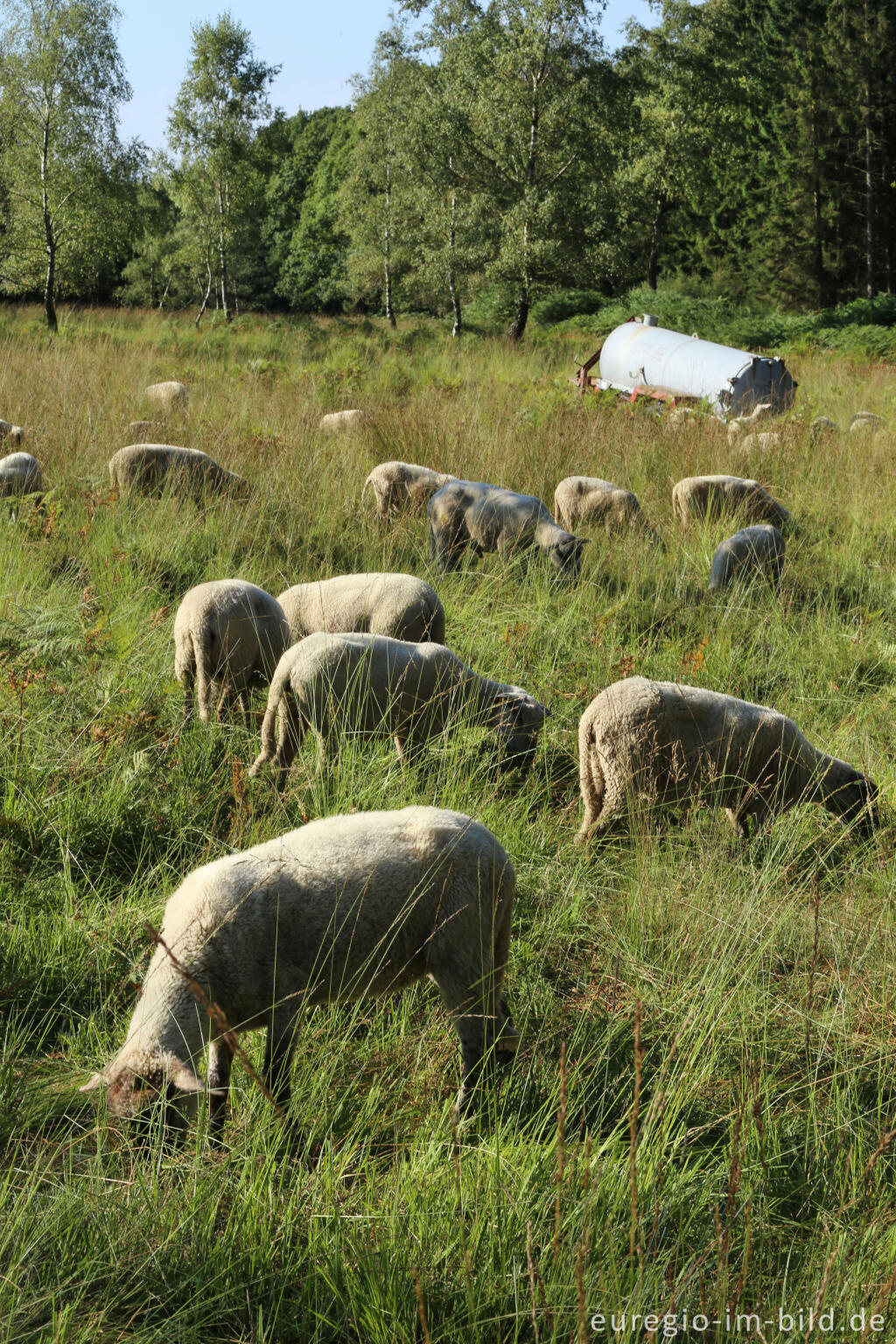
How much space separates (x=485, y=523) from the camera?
7863 mm

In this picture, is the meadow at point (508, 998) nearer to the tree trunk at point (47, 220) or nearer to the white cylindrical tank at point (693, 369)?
the white cylindrical tank at point (693, 369)

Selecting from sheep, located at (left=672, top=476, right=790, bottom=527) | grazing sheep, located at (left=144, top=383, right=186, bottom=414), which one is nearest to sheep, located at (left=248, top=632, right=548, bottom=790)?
sheep, located at (left=672, top=476, right=790, bottom=527)

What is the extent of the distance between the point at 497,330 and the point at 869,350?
1445cm

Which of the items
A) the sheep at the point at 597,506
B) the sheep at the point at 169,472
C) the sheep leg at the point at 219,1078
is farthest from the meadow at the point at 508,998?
the sheep at the point at 597,506

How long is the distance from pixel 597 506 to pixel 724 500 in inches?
47.9

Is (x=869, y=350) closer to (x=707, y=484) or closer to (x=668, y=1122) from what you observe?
(x=707, y=484)

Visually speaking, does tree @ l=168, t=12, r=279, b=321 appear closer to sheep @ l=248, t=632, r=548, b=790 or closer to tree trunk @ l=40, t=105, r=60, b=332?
tree trunk @ l=40, t=105, r=60, b=332

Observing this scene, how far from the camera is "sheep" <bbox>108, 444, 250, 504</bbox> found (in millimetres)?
7590

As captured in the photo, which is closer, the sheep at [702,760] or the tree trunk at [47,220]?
the sheep at [702,760]

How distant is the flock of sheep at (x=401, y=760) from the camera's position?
2516 millimetres

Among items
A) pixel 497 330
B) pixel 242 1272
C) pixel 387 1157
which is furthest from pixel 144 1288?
pixel 497 330

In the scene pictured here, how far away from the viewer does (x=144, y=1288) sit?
192cm

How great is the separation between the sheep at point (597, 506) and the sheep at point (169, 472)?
9.96ft

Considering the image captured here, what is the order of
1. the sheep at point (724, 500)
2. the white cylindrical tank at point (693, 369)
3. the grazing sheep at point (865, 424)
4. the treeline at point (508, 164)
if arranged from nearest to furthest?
1. the sheep at point (724, 500)
2. the grazing sheep at point (865, 424)
3. the white cylindrical tank at point (693, 369)
4. the treeline at point (508, 164)
